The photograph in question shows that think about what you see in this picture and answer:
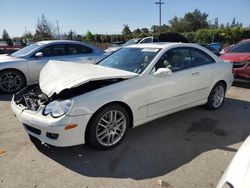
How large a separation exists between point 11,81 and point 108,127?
4730mm

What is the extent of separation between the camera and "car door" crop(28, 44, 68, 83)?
Answer: 7.47m

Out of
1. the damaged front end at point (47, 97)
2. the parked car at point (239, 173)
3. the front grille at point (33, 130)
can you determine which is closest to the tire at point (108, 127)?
the damaged front end at point (47, 97)

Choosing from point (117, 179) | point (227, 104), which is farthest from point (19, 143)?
point (227, 104)

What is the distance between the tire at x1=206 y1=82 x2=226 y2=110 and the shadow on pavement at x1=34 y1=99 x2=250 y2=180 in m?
0.28

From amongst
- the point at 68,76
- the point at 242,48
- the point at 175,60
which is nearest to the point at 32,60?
the point at 68,76

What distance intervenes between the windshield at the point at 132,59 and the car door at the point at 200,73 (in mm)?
893

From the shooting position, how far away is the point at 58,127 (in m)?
3.25

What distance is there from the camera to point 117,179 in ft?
10.2

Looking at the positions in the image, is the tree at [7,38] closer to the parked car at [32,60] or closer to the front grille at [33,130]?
the parked car at [32,60]

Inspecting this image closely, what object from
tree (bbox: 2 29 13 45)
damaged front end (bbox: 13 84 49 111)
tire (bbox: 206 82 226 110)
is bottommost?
tire (bbox: 206 82 226 110)

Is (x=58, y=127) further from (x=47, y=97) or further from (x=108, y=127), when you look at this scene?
(x=108, y=127)

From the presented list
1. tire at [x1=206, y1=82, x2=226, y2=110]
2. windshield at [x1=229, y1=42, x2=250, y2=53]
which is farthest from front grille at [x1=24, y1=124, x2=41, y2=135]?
windshield at [x1=229, y1=42, x2=250, y2=53]

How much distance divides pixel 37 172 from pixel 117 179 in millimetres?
992

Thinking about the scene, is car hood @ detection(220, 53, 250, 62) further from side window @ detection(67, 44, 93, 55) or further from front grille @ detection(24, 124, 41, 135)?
front grille @ detection(24, 124, 41, 135)
